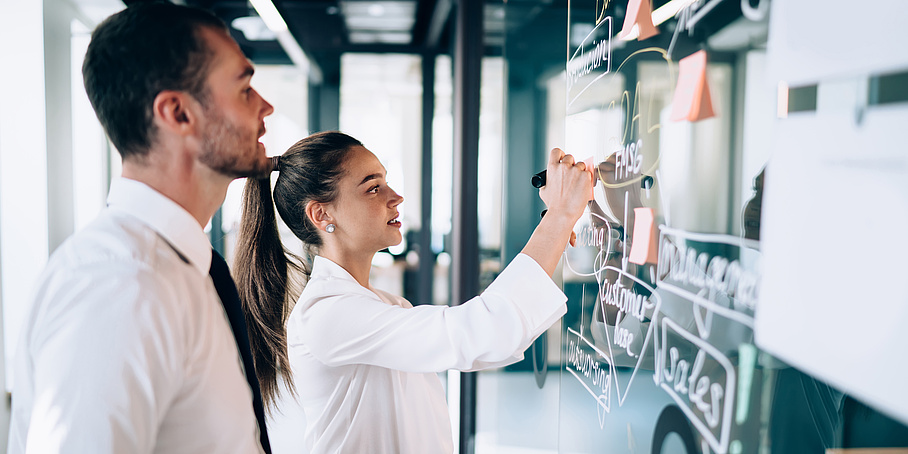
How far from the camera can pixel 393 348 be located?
3.47 ft

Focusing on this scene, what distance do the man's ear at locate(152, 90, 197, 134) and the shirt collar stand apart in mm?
94

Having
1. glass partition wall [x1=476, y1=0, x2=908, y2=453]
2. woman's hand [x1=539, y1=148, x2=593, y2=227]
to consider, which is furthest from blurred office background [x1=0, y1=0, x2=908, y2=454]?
woman's hand [x1=539, y1=148, x2=593, y2=227]

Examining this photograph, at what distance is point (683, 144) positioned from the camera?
79cm

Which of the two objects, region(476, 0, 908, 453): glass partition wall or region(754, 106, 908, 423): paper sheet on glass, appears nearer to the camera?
region(754, 106, 908, 423): paper sheet on glass

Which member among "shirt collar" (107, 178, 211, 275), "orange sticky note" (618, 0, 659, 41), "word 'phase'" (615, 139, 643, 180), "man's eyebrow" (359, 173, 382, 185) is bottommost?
"shirt collar" (107, 178, 211, 275)

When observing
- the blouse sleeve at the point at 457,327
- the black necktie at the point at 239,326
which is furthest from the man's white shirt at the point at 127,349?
the blouse sleeve at the point at 457,327

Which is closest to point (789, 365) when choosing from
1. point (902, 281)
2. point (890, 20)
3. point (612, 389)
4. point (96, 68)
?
point (902, 281)

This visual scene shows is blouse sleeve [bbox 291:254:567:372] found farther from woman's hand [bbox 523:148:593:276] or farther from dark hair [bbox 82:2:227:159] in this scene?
dark hair [bbox 82:2:227:159]

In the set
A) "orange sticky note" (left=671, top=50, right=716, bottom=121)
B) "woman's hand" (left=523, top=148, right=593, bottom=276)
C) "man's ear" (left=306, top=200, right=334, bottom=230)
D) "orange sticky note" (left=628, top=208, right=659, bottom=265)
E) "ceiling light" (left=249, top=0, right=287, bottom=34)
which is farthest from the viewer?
"ceiling light" (left=249, top=0, right=287, bottom=34)

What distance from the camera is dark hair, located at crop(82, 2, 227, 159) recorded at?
0.77m

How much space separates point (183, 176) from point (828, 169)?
2.60 ft

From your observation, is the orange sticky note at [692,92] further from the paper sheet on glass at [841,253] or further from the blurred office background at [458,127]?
the paper sheet on glass at [841,253]

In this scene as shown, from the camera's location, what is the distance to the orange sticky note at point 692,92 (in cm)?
72

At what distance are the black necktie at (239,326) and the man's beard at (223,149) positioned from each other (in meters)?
0.20
